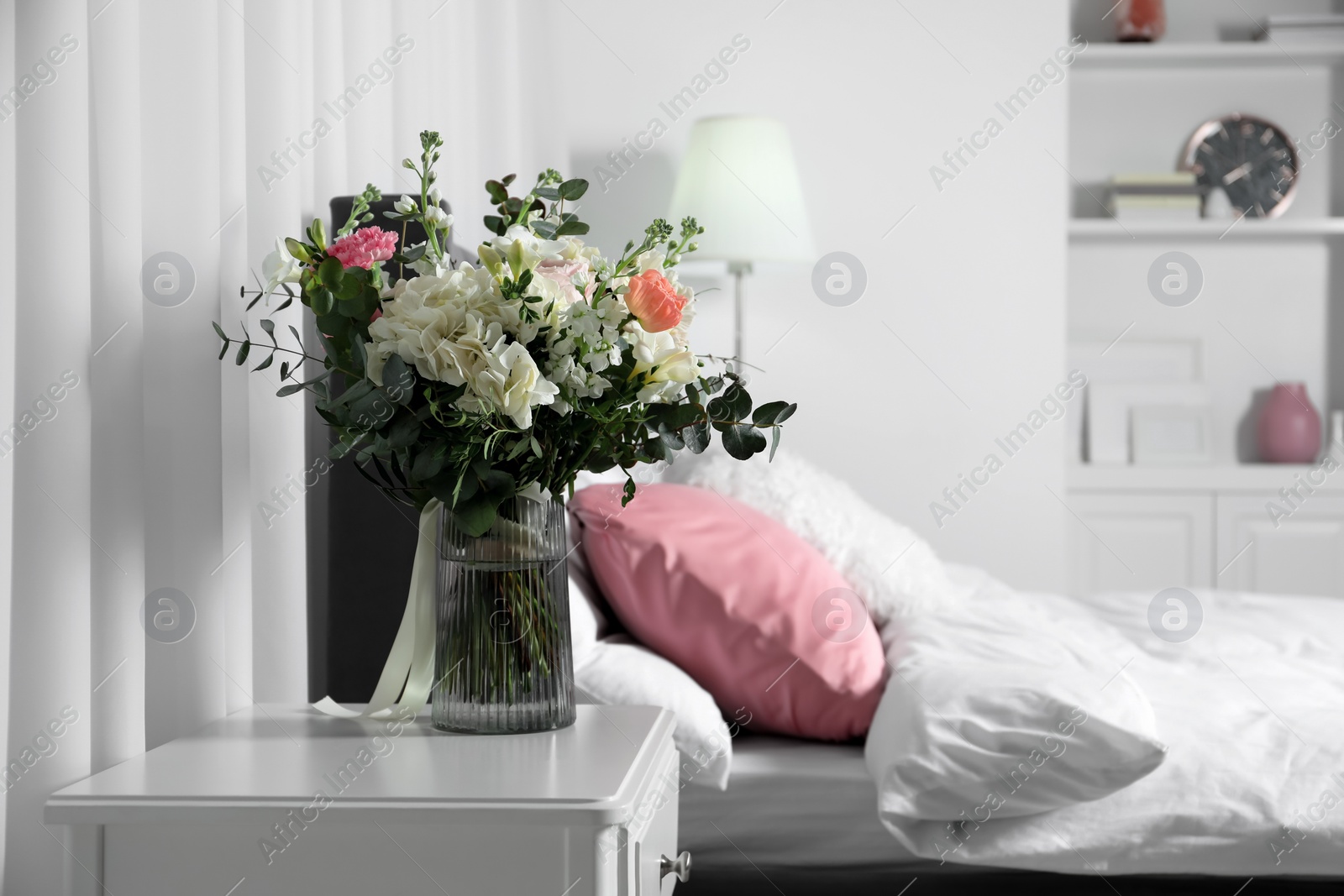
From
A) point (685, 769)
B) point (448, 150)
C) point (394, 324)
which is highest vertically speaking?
point (448, 150)

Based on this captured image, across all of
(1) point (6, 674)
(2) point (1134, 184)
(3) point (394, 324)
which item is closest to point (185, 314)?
(3) point (394, 324)

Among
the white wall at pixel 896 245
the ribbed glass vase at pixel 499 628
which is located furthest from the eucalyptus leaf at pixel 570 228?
the white wall at pixel 896 245

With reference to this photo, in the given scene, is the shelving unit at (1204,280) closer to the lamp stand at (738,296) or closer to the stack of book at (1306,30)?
the stack of book at (1306,30)

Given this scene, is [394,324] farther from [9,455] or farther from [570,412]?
[9,455]

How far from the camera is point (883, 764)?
1194 millimetres

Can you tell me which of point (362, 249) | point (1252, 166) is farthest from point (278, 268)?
point (1252, 166)

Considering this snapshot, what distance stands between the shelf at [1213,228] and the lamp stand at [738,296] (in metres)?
1.05

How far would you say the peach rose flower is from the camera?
2.90 ft

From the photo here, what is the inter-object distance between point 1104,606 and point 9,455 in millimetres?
1835

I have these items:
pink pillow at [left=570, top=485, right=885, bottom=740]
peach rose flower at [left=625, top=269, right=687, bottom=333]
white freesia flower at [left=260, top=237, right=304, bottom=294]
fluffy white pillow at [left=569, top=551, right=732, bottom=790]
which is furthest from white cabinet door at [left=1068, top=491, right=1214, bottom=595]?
white freesia flower at [left=260, top=237, right=304, bottom=294]

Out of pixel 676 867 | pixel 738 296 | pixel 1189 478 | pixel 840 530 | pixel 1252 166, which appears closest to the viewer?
pixel 676 867

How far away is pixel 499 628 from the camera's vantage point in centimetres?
93

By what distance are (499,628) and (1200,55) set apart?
324 cm

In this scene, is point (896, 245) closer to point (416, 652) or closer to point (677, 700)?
point (677, 700)
